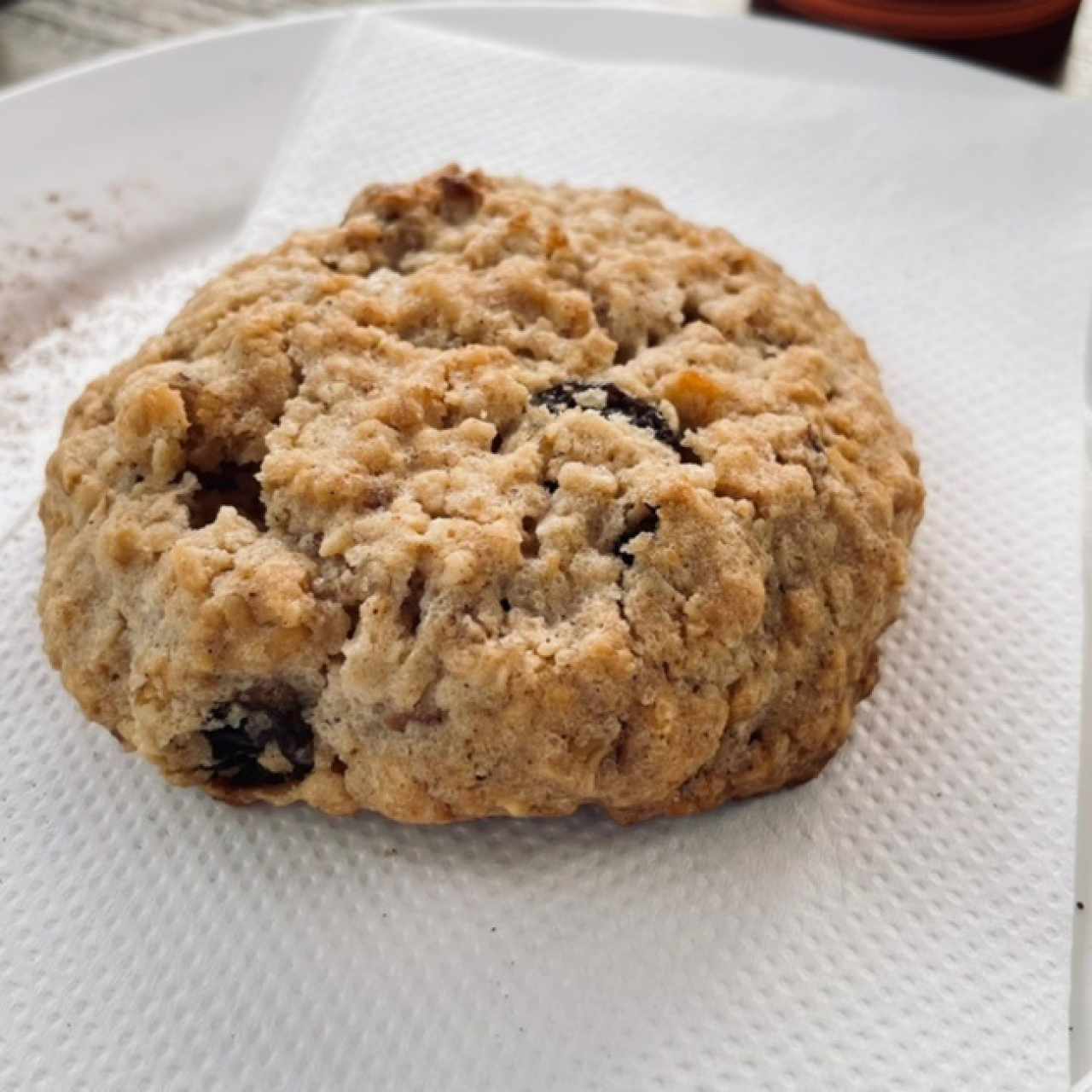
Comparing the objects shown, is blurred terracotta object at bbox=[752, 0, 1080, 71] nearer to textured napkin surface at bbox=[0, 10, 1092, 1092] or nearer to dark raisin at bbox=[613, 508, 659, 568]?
textured napkin surface at bbox=[0, 10, 1092, 1092]

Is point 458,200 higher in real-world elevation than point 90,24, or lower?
higher

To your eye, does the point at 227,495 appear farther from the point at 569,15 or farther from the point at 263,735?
the point at 569,15

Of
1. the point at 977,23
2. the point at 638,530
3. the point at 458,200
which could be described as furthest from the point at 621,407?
the point at 977,23

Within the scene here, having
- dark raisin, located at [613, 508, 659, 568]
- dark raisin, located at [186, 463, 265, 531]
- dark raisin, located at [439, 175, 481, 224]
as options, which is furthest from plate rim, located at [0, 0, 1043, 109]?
dark raisin, located at [613, 508, 659, 568]

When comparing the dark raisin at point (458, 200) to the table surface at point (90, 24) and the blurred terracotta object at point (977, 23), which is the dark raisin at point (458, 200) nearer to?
the blurred terracotta object at point (977, 23)

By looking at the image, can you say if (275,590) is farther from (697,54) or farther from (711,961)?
(697,54)

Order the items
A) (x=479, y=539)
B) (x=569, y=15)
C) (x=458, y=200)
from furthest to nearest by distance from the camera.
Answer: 1. (x=569, y=15)
2. (x=458, y=200)
3. (x=479, y=539)

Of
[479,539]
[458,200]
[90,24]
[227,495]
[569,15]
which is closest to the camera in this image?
[479,539]
